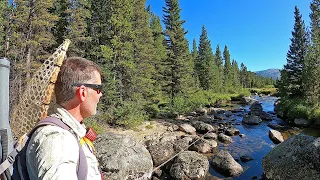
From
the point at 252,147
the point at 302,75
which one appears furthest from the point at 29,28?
Answer: the point at 302,75

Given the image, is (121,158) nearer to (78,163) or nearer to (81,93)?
(81,93)

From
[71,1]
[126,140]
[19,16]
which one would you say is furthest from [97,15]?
[126,140]

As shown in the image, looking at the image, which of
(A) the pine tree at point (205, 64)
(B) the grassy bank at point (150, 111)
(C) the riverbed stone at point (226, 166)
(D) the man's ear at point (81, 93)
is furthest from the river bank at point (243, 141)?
(A) the pine tree at point (205, 64)

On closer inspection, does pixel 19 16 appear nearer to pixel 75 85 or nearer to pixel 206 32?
pixel 75 85

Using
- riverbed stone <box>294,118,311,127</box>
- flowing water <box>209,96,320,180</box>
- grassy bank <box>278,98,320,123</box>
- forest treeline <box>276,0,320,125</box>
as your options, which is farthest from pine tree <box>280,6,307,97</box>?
flowing water <box>209,96,320,180</box>

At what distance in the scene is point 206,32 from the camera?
61562mm

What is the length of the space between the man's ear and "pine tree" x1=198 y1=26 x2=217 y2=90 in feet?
175

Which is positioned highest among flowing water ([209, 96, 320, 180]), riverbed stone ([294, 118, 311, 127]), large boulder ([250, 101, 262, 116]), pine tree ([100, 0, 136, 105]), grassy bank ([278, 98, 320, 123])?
pine tree ([100, 0, 136, 105])

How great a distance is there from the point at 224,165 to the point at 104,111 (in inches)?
428

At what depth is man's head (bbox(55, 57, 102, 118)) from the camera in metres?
1.63

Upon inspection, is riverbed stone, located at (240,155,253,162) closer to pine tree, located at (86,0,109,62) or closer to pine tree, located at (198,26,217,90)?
pine tree, located at (86,0,109,62)

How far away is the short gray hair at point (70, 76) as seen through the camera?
163 cm

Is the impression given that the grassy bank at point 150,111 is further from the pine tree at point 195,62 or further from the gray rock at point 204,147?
the pine tree at point 195,62

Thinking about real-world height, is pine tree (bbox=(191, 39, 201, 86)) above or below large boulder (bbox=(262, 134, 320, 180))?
above
